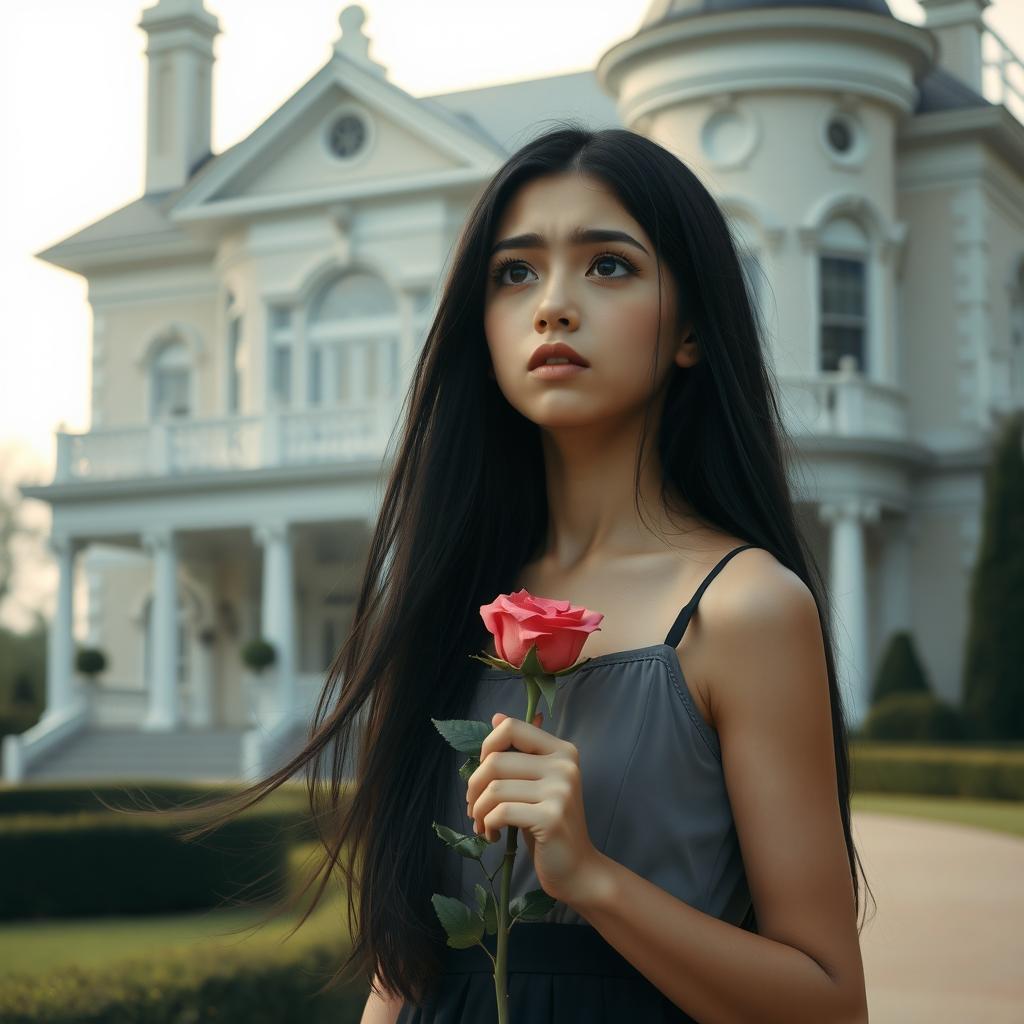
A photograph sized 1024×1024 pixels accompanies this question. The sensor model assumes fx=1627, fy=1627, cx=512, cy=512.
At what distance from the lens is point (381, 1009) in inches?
87.7

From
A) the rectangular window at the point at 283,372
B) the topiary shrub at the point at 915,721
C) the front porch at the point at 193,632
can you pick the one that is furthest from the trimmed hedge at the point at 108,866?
the rectangular window at the point at 283,372

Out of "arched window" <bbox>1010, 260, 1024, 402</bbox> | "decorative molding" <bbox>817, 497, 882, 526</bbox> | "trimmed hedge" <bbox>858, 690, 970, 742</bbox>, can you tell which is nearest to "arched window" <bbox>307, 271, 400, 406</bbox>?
"decorative molding" <bbox>817, 497, 882, 526</bbox>

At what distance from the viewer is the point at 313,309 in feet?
78.9

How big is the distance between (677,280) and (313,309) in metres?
22.3

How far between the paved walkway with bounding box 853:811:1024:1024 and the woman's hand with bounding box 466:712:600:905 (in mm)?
3763

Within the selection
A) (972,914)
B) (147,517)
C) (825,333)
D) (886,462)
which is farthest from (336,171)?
(972,914)

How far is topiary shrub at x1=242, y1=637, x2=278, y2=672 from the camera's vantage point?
21.9 meters

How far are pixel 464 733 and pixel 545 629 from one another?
0.16 metres

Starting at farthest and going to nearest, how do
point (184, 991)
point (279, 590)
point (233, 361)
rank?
1. point (233, 361)
2. point (279, 590)
3. point (184, 991)

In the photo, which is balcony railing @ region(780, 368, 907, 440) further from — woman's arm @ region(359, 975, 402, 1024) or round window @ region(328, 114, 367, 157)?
woman's arm @ region(359, 975, 402, 1024)

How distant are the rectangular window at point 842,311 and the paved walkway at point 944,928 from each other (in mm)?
10215

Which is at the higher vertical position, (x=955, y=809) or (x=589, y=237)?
(x=589, y=237)

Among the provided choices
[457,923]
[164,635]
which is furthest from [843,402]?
[457,923]

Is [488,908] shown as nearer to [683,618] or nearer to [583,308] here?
[683,618]
